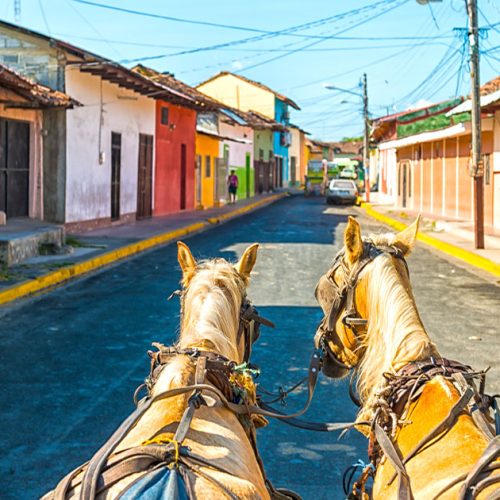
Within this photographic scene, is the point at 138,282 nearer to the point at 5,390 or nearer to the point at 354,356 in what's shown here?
the point at 5,390

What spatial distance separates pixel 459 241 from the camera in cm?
1983

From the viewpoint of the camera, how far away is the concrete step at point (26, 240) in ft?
45.9

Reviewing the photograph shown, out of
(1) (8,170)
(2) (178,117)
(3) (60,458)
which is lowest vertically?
(3) (60,458)

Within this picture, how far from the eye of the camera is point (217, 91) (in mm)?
66000

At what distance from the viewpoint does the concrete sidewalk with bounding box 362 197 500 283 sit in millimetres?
15641

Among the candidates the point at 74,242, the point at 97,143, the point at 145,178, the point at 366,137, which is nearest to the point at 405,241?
the point at 74,242

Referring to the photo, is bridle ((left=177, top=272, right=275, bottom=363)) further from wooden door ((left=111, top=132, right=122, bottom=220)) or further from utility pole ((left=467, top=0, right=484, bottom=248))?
wooden door ((left=111, top=132, right=122, bottom=220))

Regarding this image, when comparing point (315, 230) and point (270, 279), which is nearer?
point (270, 279)

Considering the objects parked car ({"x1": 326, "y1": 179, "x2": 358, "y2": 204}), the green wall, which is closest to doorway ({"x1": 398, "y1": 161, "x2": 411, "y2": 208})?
parked car ({"x1": 326, "y1": 179, "x2": 358, "y2": 204})

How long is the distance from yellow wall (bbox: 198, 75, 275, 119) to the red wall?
1281 inches

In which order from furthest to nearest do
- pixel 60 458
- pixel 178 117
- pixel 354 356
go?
1. pixel 178 117
2. pixel 60 458
3. pixel 354 356

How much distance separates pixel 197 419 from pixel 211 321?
61 cm

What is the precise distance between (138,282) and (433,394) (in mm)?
10369

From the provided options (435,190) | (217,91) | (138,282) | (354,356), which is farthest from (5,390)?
(217,91)
